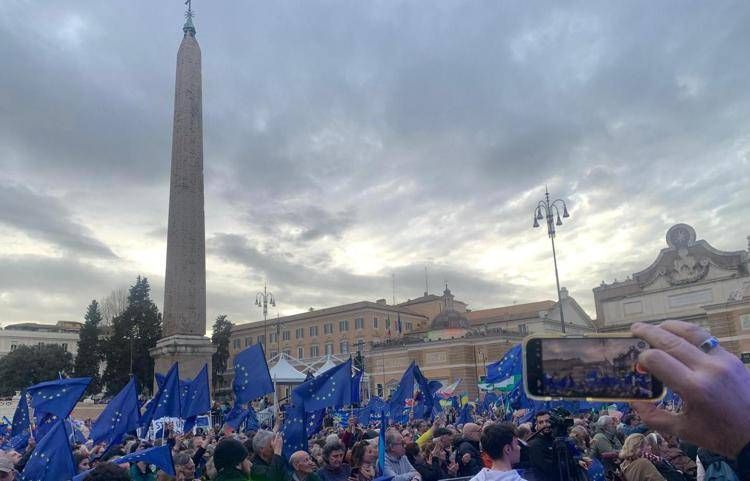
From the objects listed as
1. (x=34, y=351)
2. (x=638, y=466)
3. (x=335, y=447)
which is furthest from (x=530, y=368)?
(x=34, y=351)

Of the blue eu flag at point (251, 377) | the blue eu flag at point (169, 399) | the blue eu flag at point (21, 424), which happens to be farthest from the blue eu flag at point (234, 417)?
the blue eu flag at point (21, 424)

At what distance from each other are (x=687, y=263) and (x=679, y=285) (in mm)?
2124

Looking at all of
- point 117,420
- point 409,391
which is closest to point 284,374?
point 409,391

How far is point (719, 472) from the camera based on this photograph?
4492 mm

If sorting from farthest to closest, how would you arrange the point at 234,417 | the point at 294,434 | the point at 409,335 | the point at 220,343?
the point at 220,343 < the point at 409,335 < the point at 234,417 < the point at 294,434

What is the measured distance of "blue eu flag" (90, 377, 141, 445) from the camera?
10812 mm

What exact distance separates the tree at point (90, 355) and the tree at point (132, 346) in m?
2.12

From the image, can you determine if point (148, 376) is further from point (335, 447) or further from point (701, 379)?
point (701, 379)

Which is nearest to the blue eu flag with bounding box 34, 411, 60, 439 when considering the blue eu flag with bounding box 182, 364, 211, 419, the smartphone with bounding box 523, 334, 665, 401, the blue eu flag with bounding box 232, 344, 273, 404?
the blue eu flag with bounding box 232, 344, 273, 404

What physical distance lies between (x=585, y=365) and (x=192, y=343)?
642 inches

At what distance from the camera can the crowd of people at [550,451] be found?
48.9 inches

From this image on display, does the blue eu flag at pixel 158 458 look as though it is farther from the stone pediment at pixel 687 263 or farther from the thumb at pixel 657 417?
the stone pediment at pixel 687 263

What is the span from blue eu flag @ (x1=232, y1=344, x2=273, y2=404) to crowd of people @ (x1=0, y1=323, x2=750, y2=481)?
111cm

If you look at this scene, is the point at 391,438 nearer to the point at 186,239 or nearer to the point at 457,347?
the point at 186,239
